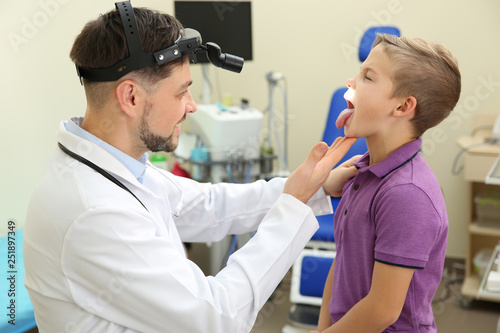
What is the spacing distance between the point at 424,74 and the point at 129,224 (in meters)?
0.65

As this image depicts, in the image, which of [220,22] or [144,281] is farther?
[220,22]

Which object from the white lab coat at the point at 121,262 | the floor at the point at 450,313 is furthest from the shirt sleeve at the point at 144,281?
the floor at the point at 450,313

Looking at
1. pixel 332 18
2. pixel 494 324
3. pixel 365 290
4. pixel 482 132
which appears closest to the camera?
pixel 365 290

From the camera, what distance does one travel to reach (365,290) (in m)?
1.15

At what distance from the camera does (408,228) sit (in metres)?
1.04

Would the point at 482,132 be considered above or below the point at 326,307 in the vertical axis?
below

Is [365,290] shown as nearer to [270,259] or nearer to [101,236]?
[270,259]

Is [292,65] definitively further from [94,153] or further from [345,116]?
[94,153]

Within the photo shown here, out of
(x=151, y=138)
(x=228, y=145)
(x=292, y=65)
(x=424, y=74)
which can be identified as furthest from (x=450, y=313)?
(x=151, y=138)

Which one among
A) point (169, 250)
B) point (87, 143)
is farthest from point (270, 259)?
point (87, 143)

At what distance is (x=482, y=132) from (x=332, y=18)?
45.2 inches

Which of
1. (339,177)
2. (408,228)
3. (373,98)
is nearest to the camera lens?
(408,228)

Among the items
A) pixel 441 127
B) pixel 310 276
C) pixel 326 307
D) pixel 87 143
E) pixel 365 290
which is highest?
pixel 87 143

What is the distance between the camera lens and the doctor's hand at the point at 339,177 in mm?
1311
